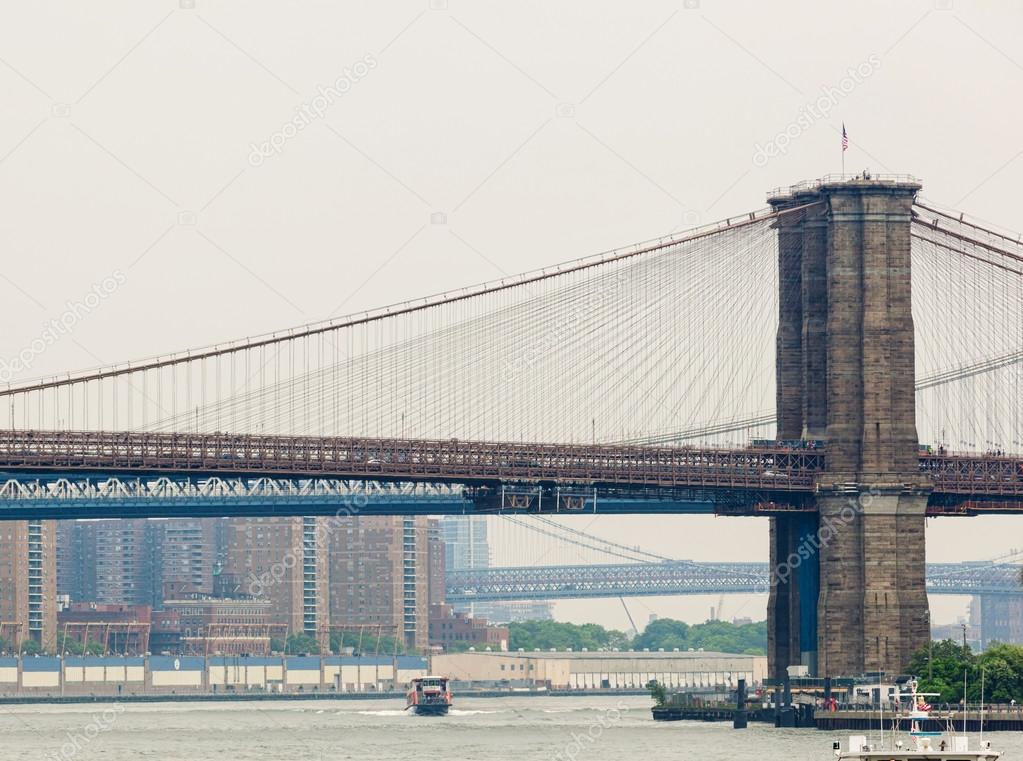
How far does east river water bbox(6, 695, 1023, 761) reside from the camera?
101 meters

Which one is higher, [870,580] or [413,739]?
[870,580]

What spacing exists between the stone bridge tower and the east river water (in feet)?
23.1

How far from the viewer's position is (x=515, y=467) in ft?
410

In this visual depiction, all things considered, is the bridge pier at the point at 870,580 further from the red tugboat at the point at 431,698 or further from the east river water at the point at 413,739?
the red tugboat at the point at 431,698

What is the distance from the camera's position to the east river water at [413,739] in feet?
333

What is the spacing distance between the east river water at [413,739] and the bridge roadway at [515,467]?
438 inches

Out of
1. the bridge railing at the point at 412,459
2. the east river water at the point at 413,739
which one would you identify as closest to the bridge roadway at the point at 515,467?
the bridge railing at the point at 412,459

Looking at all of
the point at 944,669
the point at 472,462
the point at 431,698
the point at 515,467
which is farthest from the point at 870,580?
the point at 431,698

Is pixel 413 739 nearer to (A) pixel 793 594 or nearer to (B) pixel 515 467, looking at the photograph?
(B) pixel 515 467

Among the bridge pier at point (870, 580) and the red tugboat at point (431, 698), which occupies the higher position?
the bridge pier at point (870, 580)

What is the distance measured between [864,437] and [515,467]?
16558 mm

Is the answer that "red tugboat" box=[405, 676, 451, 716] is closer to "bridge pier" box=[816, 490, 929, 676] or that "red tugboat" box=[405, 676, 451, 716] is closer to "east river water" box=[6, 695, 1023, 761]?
"east river water" box=[6, 695, 1023, 761]

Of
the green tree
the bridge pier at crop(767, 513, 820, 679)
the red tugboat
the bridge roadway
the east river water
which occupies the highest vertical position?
the bridge roadway

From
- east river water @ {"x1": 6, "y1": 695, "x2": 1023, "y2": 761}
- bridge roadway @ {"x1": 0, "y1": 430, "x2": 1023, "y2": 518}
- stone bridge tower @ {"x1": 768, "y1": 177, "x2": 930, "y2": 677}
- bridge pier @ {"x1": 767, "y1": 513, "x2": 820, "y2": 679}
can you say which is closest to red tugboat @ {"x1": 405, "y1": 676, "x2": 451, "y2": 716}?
east river water @ {"x1": 6, "y1": 695, "x2": 1023, "y2": 761}
